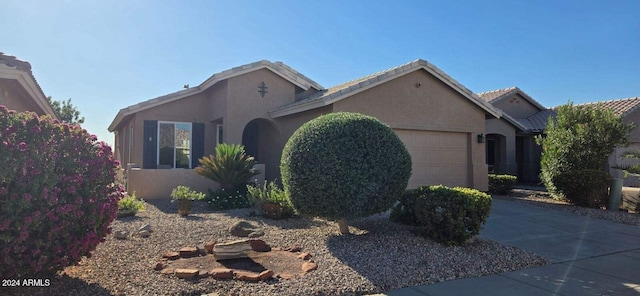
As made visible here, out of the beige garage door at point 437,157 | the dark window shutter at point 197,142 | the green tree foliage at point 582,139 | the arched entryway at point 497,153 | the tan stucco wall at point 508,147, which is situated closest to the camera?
the green tree foliage at point 582,139

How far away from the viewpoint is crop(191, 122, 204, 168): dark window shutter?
16.3 m

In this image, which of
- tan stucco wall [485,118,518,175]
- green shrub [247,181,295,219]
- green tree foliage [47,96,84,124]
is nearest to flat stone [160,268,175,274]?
green shrub [247,181,295,219]

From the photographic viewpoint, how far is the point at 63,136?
195 inches

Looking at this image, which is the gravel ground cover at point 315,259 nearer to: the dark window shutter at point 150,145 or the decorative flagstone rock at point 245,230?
the decorative flagstone rock at point 245,230

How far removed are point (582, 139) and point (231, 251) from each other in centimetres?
1207

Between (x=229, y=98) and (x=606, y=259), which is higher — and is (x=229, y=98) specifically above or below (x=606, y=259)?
above

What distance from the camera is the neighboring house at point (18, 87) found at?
7332 millimetres

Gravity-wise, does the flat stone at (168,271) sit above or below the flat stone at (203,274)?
above

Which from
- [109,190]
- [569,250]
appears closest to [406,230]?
[569,250]

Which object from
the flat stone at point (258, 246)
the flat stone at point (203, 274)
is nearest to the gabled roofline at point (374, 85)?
the flat stone at point (258, 246)

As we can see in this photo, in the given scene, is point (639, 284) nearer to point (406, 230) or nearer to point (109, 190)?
point (406, 230)

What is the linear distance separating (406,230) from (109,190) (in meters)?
5.39

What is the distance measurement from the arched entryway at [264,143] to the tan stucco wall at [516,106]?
14253mm

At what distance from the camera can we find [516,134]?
22.9 meters
